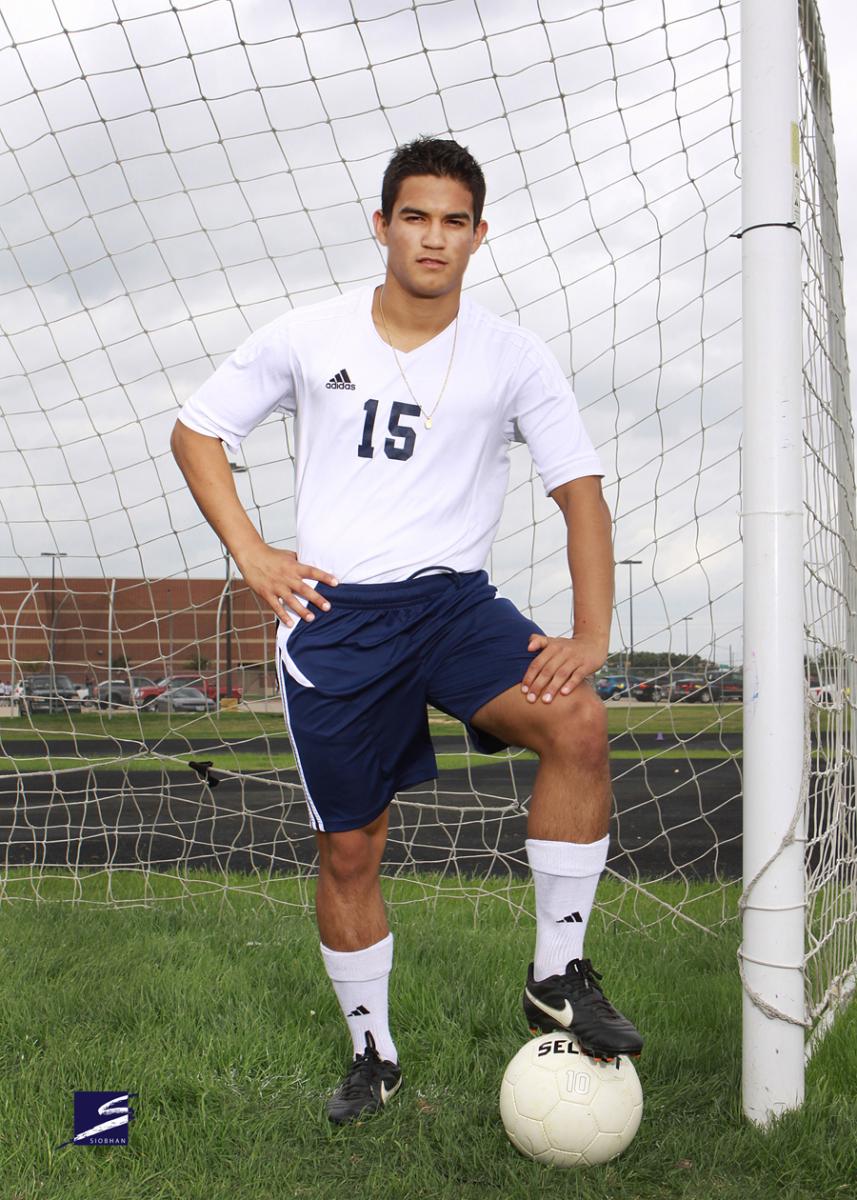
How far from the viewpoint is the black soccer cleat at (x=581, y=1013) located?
2363 millimetres

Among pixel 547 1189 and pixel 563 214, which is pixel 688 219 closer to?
pixel 563 214

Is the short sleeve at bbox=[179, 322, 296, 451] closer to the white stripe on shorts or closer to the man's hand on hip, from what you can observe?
the man's hand on hip

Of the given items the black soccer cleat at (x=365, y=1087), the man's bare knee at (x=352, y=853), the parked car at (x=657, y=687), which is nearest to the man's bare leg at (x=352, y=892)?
the man's bare knee at (x=352, y=853)

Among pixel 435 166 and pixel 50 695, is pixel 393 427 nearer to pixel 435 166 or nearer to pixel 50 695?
pixel 435 166

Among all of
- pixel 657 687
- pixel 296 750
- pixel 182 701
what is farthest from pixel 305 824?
pixel 182 701

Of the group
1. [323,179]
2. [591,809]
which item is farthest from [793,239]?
[323,179]

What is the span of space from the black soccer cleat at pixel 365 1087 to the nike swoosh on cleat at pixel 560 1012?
0.56 m

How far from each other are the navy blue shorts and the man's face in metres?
0.70

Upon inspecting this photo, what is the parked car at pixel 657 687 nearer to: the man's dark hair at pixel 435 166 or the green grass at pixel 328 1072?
the green grass at pixel 328 1072

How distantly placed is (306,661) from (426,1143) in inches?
43.5

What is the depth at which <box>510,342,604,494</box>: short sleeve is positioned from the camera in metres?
2.73

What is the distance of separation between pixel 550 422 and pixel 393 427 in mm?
383

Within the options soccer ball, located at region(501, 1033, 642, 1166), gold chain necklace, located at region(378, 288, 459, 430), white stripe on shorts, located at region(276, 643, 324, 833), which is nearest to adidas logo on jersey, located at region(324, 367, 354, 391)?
gold chain necklace, located at region(378, 288, 459, 430)

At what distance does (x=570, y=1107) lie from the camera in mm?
2389
